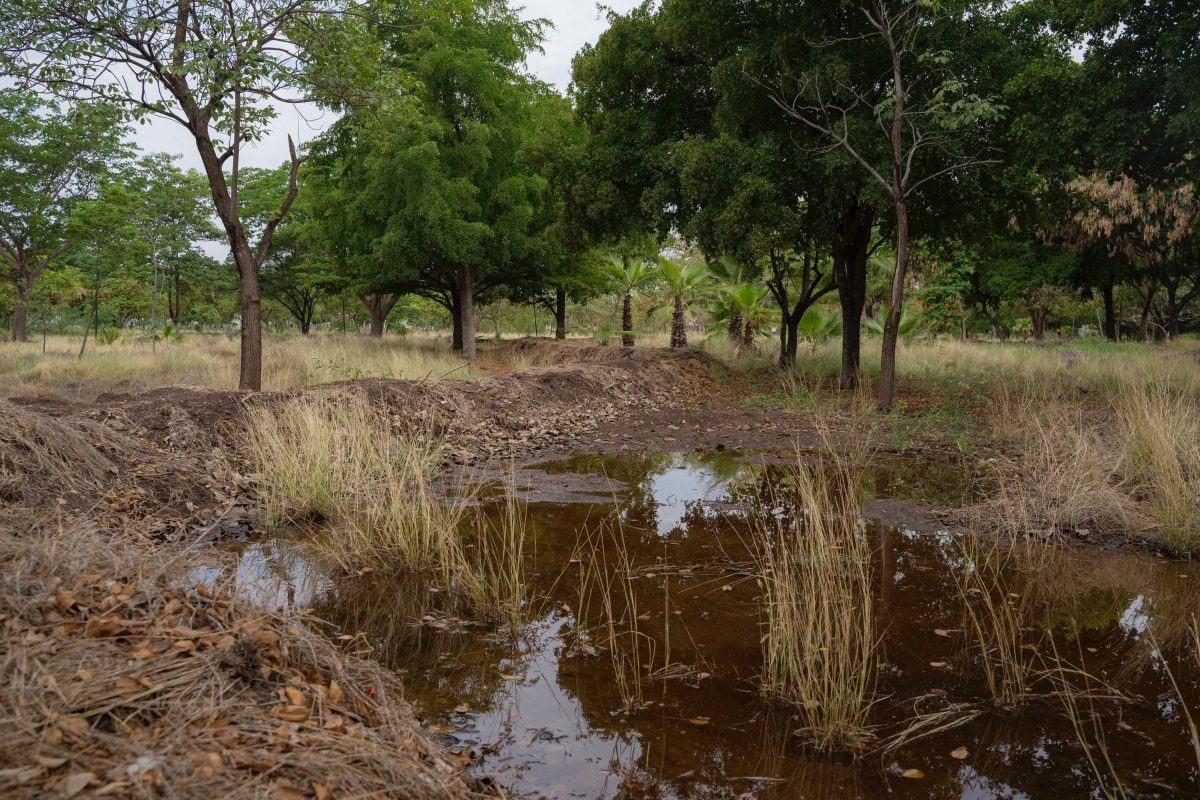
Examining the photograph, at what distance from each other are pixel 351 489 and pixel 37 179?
2641cm

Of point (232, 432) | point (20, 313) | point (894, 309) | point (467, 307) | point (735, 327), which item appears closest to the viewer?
point (232, 432)

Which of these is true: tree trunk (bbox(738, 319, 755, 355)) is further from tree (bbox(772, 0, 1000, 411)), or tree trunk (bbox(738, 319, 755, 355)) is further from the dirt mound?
the dirt mound

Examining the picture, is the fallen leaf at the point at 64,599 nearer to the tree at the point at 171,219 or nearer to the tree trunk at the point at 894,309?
the tree trunk at the point at 894,309

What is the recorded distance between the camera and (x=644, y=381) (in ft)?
52.1

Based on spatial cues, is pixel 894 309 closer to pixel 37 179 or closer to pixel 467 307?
pixel 467 307

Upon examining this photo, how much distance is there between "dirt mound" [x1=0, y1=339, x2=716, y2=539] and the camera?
5.87 metres

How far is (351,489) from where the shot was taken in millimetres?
6355

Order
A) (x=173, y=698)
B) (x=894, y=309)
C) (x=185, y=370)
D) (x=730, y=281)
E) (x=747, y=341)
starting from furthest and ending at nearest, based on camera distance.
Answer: (x=747, y=341), (x=730, y=281), (x=185, y=370), (x=894, y=309), (x=173, y=698)

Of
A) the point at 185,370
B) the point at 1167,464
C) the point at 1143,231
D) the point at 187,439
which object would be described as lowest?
the point at 187,439

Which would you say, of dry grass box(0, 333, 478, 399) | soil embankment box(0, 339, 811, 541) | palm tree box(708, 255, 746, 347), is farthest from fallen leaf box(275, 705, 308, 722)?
palm tree box(708, 255, 746, 347)

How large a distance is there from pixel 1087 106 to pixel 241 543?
45.2ft

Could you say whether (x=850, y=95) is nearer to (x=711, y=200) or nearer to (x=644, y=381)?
(x=711, y=200)

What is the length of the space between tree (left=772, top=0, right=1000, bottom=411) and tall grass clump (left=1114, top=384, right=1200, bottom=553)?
5117 millimetres

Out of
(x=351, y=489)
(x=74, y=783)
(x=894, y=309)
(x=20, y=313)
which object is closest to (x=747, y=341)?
(x=894, y=309)
